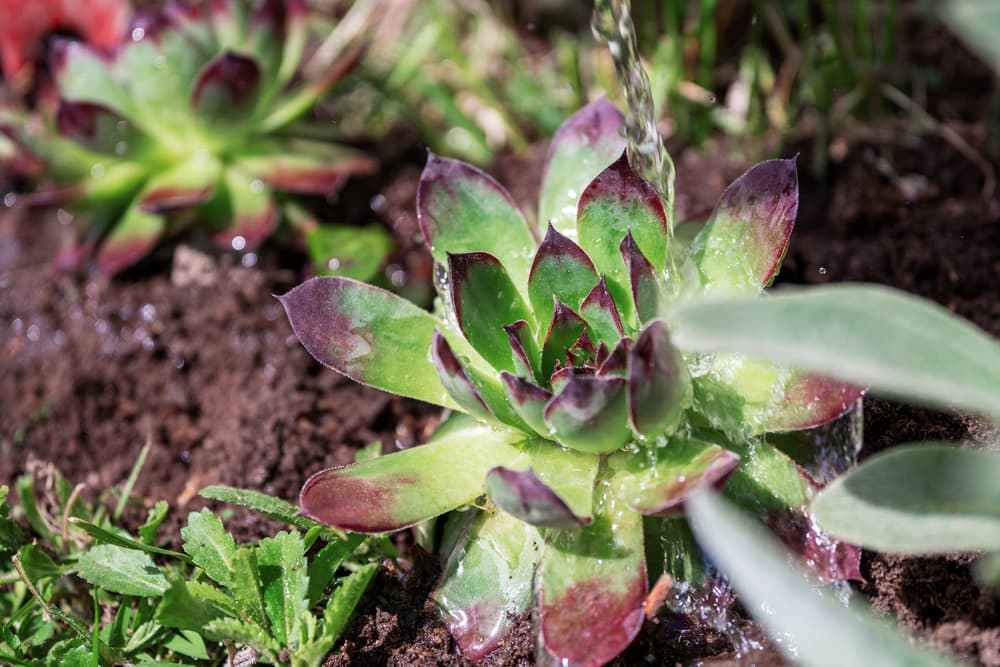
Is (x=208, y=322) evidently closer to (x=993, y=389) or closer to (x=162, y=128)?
(x=162, y=128)

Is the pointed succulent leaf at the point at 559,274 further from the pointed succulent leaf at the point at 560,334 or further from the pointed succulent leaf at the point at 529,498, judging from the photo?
the pointed succulent leaf at the point at 529,498

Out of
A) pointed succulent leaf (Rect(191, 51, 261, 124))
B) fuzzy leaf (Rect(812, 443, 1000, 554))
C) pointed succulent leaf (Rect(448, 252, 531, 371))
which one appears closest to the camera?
fuzzy leaf (Rect(812, 443, 1000, 554))

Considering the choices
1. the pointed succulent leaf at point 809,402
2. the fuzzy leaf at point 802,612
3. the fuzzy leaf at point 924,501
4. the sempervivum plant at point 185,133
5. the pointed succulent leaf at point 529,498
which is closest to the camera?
the fuzzy leaf at point 802,612

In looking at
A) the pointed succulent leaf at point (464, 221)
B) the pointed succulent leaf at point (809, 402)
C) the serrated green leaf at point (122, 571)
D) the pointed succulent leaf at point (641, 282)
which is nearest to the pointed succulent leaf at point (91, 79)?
the pointed succulent leaf at point (464, 221)

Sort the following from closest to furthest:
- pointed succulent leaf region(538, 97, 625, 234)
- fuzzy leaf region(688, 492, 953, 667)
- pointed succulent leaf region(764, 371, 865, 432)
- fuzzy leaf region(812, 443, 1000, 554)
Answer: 1. fuzzy leaf region(688, 492, 953, 667)
2. fuzzy leaf region(812, 443, 1000, 554)
3. pointed succulent leaf region(764, 371, 865, 432)
4. pointed succulent leaf region(538, 97, 625, 234)

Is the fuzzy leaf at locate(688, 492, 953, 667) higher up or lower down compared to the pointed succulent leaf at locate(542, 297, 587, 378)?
higher up

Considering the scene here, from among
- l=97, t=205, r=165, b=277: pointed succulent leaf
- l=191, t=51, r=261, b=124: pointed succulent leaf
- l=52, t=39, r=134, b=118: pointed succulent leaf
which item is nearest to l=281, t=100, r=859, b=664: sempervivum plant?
l=191, t=51, r=261, b=124: pointed succulent leaf

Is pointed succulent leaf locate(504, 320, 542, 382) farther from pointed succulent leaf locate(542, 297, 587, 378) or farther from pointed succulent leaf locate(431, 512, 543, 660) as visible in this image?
pointed succulent leaf locate(431, 512, 543, 660)
